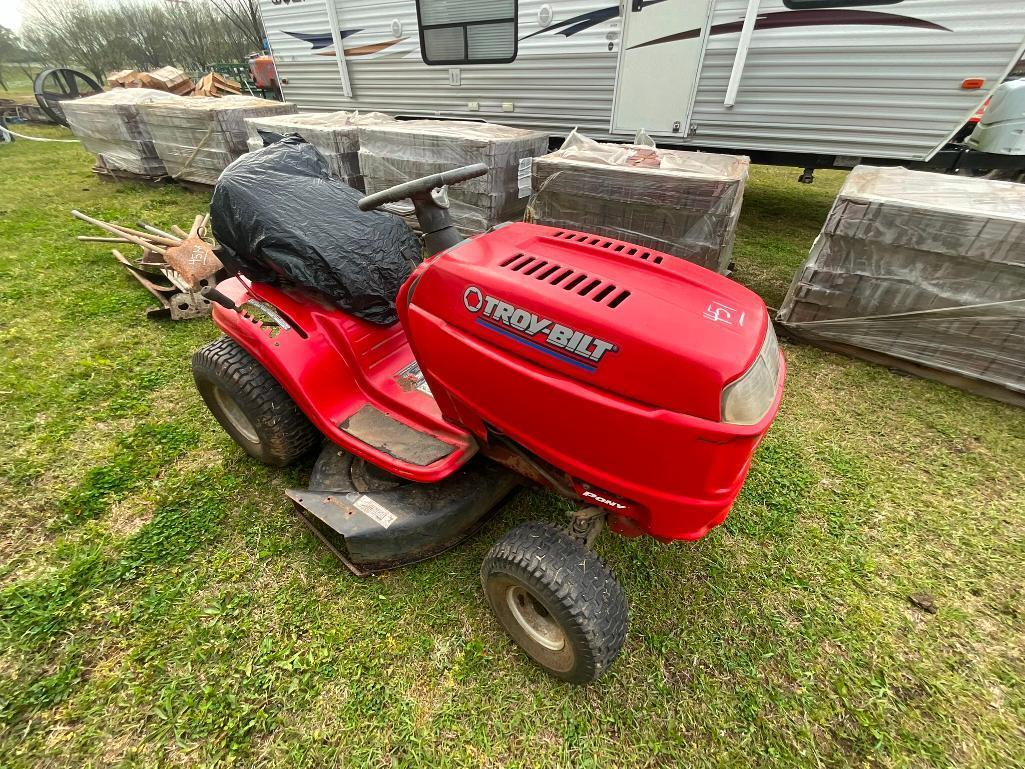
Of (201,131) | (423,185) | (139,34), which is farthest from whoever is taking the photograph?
(139,34)

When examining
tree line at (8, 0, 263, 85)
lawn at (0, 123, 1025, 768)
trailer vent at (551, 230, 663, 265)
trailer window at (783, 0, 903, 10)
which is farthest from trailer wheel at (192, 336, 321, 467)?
tree line at (8, 0, 263, 85)

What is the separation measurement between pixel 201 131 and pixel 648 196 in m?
6.30

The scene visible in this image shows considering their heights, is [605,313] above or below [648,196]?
above

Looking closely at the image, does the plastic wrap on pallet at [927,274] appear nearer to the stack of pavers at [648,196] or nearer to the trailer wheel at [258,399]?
the stack of pavers at [648,196]

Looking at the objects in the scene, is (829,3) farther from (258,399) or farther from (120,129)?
(120,129)

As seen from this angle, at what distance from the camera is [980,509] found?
2.30m

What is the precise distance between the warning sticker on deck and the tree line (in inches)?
1330

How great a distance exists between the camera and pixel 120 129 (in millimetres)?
7141

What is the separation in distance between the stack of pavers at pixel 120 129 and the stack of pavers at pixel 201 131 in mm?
258

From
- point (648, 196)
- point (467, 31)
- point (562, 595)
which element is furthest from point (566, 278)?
point (467, 31)

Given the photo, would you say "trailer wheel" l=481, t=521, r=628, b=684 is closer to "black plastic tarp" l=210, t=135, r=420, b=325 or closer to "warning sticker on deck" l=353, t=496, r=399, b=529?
"warning sticker on deck" l=353, t=496, r=399, b=529

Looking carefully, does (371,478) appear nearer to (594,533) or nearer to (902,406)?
(594,533)

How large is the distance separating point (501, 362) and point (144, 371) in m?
3.05

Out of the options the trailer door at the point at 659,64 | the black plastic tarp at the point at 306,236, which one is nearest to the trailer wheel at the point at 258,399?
the black plastic tarp at the point at 306,236
